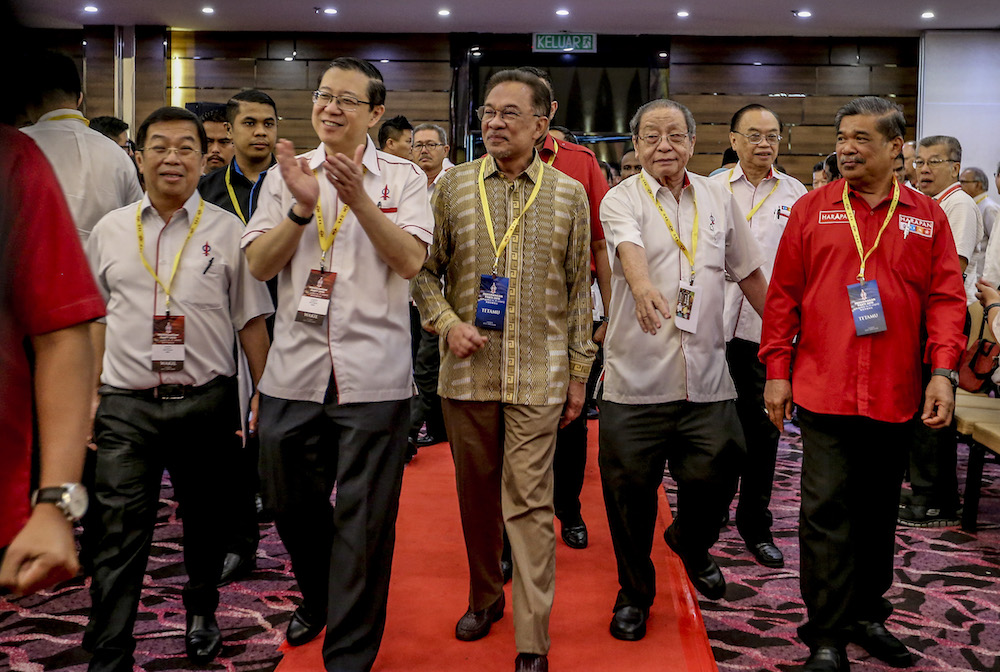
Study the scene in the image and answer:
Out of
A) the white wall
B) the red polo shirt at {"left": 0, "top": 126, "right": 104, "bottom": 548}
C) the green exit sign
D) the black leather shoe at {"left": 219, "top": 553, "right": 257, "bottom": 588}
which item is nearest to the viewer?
the red polo shirt at {"left": 0, "top": 126, "right": 104, "bottom": 548}

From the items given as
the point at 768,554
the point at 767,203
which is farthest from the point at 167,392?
the point at 767,203

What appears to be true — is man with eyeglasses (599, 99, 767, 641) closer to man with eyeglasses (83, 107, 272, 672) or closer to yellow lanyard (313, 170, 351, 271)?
yellow lanyard (313, 170, 351, 271)

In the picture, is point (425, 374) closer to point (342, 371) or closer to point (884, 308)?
point (342, 371)

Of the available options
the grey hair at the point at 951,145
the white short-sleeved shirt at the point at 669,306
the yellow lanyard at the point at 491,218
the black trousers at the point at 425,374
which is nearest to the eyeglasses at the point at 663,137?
the white short-sleeved shirt at the point at 669,306

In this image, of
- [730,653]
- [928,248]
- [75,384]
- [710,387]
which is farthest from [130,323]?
[928,248]

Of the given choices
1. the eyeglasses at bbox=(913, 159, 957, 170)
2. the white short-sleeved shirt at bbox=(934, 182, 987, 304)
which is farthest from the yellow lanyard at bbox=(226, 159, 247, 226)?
the eyeglasses at bbox=(913, 159, 957, 170)

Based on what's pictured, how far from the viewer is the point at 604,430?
2719 millimetres

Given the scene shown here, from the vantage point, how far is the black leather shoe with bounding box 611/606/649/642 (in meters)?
2.60

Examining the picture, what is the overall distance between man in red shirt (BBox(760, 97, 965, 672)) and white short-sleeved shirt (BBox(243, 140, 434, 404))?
116cm

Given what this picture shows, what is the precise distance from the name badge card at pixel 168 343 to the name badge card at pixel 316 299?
41cm

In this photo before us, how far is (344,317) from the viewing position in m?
2.27

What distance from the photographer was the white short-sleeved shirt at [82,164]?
9.45 ft

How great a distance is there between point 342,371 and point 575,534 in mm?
1572

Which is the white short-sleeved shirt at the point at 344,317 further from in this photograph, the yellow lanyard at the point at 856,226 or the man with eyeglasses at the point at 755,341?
the man with eyeglasses at the point at 755,341
